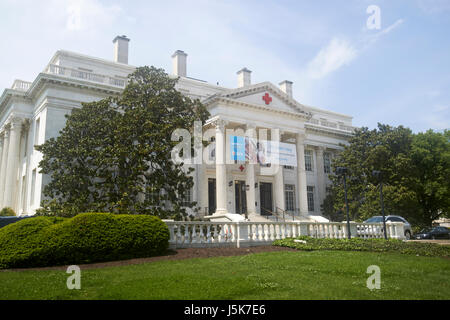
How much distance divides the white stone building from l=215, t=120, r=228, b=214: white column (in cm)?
8

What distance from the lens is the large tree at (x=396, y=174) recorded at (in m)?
31.4

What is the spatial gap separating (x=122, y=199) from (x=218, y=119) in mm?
11874

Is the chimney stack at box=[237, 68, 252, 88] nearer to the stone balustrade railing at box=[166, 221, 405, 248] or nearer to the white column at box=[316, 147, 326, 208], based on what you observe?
the white column at box=[316, 147, 326, 208]

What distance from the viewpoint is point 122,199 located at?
781 inches

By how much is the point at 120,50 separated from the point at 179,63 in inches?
233

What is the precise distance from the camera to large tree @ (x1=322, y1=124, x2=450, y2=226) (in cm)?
3142

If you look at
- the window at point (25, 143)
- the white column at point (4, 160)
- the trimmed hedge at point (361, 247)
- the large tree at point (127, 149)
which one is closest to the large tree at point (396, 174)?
the trimmed hedge at point (361, 247)

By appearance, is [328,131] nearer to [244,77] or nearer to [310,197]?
[310,197]

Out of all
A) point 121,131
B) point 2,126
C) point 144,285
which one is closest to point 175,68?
point 2,126

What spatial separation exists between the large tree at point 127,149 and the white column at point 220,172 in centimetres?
624

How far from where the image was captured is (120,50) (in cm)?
3609

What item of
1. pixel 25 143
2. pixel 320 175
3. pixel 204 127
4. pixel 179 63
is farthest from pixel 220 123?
pixel 25 143

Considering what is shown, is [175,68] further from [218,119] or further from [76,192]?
[76,192]

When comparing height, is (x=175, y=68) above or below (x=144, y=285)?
above
